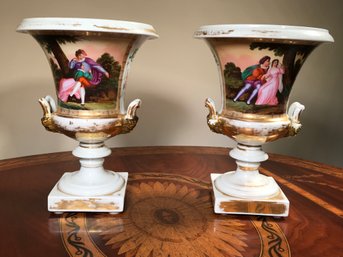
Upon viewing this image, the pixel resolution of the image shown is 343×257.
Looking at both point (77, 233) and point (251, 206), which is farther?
point (251, 206)

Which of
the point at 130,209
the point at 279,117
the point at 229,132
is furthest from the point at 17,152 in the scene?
the point at 279,117

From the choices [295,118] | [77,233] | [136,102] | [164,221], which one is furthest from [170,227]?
[295,118]

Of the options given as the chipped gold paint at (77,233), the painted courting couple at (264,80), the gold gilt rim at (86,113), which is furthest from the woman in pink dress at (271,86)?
the chipped gold paint at (77,233)

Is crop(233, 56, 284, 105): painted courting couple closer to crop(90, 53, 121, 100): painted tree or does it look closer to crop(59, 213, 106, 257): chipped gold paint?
crop(90, 53, 121, 100): painted tree

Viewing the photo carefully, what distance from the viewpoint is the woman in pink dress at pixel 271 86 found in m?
0.81

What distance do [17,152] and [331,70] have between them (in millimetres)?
1607

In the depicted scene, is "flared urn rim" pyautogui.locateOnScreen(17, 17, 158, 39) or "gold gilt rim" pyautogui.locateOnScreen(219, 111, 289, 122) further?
"gold gilt rim" pyautogui.locateOnScreen(219, 111, 289, 122)

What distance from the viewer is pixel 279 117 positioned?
853 millimetres

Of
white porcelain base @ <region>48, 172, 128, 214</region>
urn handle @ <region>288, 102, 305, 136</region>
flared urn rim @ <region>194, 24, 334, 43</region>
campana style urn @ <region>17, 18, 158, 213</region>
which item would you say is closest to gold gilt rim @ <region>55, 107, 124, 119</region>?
campana style urn @ <region>17, 18, 158, 213</region>

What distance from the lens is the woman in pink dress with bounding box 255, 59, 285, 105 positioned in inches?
31.7

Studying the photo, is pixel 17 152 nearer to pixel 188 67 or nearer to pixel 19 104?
pixel 19 104

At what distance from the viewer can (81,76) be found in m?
0.79

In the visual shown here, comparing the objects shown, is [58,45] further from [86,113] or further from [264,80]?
[264,80]

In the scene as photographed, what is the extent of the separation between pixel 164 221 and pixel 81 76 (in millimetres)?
362
